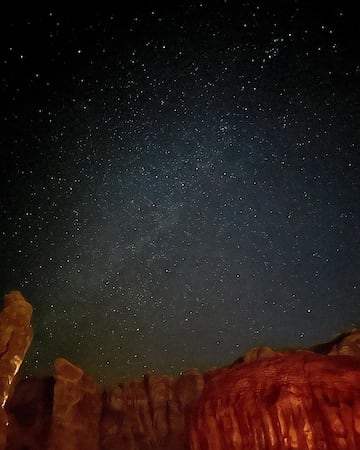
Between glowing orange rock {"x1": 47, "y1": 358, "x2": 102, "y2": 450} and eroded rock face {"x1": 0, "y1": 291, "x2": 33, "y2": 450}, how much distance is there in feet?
5.45

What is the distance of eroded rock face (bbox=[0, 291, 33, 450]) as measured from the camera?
1402 centimetres

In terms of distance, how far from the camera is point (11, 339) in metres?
15.2

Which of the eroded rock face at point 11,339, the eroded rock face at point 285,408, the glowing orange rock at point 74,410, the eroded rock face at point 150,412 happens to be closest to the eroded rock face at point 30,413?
the glowing orange rock at point 74,410

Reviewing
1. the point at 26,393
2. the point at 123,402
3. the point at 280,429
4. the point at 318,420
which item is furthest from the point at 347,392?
the point at 26,393

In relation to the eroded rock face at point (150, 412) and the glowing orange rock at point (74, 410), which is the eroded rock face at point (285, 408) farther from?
the glowing orange rock at point (74, 410)

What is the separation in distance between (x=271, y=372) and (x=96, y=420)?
33.9 feet

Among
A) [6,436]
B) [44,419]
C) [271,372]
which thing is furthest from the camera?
[44,419]

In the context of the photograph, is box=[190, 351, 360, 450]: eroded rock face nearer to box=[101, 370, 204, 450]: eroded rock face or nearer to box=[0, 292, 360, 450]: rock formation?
box=[0, 292, 360, 450]: rock formation

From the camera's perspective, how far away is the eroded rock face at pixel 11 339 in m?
14.0

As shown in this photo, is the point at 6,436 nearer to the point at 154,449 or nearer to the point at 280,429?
the point at 154,449

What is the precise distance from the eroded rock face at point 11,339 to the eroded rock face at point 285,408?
8572 millimetres

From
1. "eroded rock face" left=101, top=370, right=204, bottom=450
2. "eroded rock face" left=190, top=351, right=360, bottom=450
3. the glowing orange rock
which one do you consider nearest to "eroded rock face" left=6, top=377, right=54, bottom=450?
the glowing orange rock

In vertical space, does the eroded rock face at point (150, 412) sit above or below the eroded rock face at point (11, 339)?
below

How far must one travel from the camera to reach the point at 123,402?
16.4 metres
